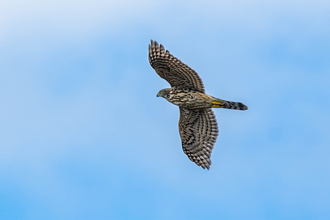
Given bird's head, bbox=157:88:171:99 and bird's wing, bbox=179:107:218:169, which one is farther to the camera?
bird's wing, bbox=179:107:218:169

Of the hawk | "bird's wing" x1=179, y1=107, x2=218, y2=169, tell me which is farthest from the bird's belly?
"bird's wing" x1=179, y1=107, x2=218, y2=169

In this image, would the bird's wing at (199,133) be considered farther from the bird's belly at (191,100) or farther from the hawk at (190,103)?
the bird's belly at (191,100)

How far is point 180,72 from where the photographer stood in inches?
689

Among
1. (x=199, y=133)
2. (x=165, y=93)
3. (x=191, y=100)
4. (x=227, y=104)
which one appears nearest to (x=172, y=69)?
(x=165, y=93)

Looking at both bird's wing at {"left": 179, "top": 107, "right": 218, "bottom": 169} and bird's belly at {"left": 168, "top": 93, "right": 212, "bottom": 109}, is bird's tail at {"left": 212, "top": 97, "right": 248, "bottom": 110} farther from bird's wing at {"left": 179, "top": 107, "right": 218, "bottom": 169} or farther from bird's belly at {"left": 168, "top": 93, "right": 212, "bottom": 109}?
bird's wing at {"left": 179, "top": 107, "right": 218, "bottom": 169}

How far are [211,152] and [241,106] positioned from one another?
2290 millimetres

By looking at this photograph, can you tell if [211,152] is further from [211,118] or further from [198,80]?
[198,80]

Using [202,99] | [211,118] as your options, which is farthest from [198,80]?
[211,118]

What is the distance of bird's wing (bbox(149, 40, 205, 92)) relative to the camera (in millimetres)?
17453

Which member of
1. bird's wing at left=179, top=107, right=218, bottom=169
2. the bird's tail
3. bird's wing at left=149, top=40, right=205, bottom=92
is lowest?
bird's wing at left=179, top=107, right=218, bottom=169

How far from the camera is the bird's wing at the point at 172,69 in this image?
1745 cm

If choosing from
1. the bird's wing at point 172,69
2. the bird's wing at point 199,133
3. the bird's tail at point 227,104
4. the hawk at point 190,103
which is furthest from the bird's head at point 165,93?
the bird's tail at point 227,104

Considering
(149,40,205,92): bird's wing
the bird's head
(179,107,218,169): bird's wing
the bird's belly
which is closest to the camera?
(149,40,205,92): bird's wing

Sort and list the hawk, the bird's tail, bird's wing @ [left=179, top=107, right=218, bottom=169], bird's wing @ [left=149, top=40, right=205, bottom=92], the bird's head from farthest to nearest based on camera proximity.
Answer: bird's wing @ [left=179, top=107, right=218, bottom=169], the bird's head, the bird's tail, the hawk, bird's wing @ [left=149, top=40, right=205, bottom=92]
